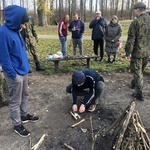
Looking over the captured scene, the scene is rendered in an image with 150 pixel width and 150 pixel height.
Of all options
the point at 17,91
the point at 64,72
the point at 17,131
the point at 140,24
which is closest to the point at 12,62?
the point at 17,91

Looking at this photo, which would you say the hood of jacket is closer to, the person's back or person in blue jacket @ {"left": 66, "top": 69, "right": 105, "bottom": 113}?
person in blue jacket @ {"left": 66, "top": 69, "right": 105, "bottom": 113}

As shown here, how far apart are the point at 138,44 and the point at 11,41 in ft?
9.31

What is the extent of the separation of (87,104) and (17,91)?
1523 mm

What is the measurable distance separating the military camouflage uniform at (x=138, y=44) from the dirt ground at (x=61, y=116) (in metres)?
0.71

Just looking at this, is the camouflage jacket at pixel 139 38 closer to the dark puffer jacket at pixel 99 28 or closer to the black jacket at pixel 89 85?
the black jacket at pixel 89 85

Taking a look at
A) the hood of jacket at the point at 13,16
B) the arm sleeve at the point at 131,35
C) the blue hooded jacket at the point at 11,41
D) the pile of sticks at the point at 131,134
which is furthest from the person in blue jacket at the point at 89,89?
the hood of jacket at the point at 13,16

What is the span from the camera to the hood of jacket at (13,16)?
11.4 ft

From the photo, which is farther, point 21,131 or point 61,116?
point 61,116

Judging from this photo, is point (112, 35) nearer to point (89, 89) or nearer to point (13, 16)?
point (89, 89)

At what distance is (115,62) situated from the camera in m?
8.53

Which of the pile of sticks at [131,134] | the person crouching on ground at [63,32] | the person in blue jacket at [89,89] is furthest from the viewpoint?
the person crouching on ground at [63,32]

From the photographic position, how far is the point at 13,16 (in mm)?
3467

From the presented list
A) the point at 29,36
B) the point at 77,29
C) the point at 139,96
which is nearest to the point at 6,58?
the point at 139,96

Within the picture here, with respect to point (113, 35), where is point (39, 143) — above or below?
below
